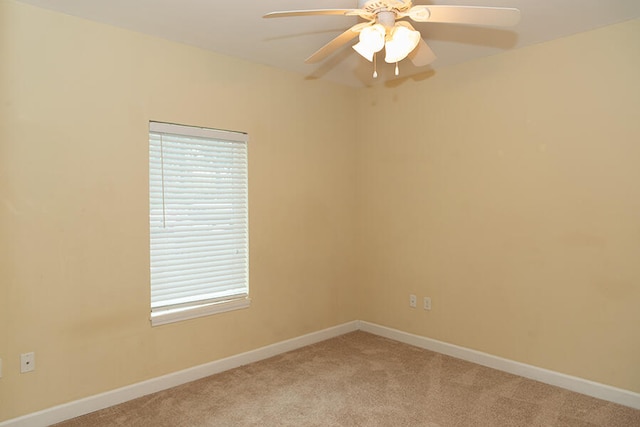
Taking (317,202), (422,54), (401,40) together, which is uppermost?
(422,54)

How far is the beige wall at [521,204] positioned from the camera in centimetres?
294

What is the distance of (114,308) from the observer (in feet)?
9.75

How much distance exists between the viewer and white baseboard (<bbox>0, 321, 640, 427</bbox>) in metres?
2.74

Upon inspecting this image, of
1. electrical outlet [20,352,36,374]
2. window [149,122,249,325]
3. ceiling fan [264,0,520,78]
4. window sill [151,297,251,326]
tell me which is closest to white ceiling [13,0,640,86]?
ceiling fan [264,0,520,78]

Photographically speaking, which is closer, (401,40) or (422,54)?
(401,40)

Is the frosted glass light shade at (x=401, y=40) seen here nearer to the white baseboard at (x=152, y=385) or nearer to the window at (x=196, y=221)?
the window at (x=196, y=221)

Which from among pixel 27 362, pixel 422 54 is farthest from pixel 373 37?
pixel 27 362

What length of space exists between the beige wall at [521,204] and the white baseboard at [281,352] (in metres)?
0.07

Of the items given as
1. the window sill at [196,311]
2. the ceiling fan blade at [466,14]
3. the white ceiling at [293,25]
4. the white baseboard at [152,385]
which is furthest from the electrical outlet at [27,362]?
the ceiling fan blade at [466,14]

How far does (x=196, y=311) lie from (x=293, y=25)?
7.35ft

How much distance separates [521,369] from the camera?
11.2 feet

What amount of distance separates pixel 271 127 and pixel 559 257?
257 cm

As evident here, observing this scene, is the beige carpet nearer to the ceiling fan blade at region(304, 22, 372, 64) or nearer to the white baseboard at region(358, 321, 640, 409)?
the white baseboard at region(358, 321, 640, 409)

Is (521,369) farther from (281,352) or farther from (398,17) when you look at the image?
(398,17)
